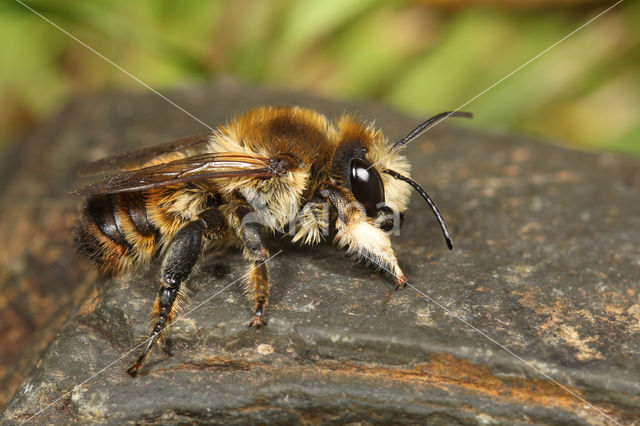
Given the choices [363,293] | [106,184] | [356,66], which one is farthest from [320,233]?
A: [356,66]

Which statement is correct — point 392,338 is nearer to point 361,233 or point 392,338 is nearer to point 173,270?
point 361,233

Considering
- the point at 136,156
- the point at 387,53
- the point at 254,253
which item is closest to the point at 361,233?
the point at 254,253

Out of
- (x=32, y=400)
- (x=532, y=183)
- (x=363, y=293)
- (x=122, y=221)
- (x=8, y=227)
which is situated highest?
(x=532, y=183)

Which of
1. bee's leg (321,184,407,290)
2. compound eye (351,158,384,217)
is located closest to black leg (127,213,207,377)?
bee's leg (321,184,407,290)

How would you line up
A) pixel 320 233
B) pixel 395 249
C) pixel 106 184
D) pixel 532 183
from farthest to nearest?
1. pixel 532 183
2. pixel 395 249
3. pixel 320 233
4. pixel 106 184

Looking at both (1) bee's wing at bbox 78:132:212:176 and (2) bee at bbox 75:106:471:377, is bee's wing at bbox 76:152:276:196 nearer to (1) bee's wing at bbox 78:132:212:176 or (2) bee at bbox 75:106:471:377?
(2) bee at bbox 75:106:471:377

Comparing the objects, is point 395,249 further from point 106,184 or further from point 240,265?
point 106,184
